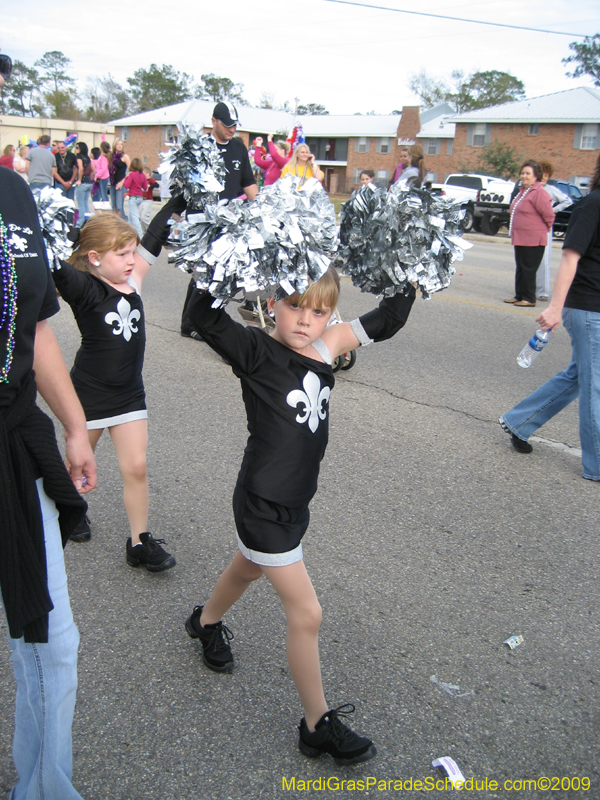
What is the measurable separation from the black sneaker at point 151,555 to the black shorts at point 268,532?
114 cm

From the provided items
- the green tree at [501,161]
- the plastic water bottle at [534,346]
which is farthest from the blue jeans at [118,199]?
the green tree at [501,161]

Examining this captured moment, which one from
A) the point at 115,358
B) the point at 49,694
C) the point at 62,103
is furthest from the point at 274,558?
the point at 62,103

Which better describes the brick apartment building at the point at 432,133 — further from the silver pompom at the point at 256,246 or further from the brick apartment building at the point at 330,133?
the silver pompom at the point at 256,246

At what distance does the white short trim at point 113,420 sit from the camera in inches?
125

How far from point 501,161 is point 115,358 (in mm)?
42149

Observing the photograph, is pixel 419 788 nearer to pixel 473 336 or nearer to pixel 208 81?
pixel 473 336

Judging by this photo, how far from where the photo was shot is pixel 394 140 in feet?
190

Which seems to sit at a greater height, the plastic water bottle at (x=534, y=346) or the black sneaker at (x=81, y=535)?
the plastic water bottle at (x=534, y=346)

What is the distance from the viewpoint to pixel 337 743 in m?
2.22

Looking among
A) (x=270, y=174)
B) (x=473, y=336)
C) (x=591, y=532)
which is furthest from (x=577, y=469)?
(x=270, y=174)

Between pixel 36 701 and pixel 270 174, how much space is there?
11.2 meters

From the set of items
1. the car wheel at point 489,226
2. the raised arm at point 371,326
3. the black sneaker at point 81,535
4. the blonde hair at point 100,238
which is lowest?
the car wheel at point 489,226

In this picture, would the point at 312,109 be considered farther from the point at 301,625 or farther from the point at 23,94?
the point at 301,625

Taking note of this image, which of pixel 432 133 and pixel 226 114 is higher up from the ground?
pixel 226 114
